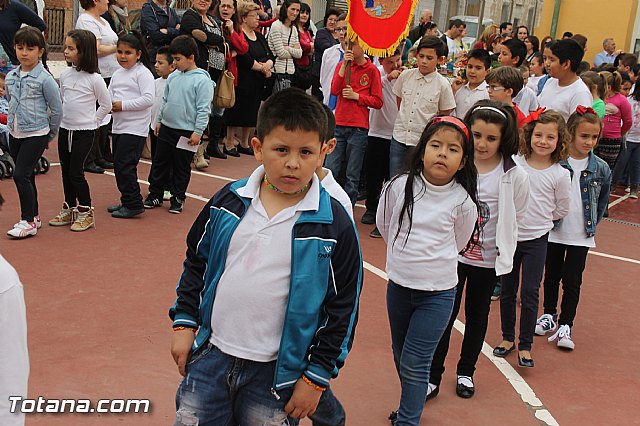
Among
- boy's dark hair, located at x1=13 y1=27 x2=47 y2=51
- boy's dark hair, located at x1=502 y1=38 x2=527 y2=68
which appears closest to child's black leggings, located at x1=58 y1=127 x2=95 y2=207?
boy's dark hair, located at x1=13 y1=27 x2=47 y2=51

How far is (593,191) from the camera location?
5.69 m

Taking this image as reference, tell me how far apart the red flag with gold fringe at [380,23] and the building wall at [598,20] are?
29.6 meters

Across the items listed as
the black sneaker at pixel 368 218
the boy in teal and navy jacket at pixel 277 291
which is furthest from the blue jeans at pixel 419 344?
the black sneaker at pixel 368 218

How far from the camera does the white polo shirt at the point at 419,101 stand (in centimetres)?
752

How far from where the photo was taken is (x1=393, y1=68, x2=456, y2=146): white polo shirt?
24.7 ft

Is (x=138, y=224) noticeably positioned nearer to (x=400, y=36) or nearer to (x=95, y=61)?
(x=95, y=61)

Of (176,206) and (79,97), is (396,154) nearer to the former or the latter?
(176,206)

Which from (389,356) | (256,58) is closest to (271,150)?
(389,356)

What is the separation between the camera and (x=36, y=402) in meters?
3.83

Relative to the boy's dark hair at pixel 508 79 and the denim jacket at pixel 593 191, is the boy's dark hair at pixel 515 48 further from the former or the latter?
the denim jacket at pixel 593 191

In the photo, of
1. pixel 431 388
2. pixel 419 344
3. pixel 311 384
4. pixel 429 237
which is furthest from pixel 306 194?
pixel 431 388

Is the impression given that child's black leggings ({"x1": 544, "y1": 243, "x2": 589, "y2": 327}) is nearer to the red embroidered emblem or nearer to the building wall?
the red embroidered emblem

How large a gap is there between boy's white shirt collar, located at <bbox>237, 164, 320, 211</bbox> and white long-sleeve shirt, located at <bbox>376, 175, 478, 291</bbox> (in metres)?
1.24

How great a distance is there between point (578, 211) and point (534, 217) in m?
0.59
